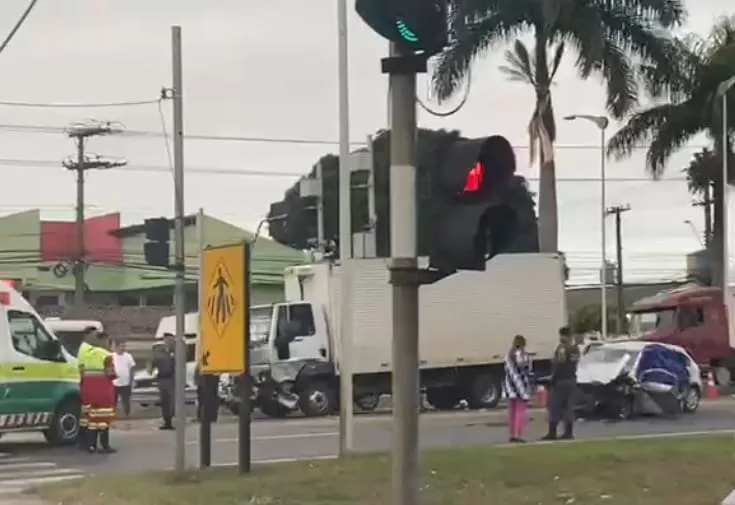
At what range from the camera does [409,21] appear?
6020mm

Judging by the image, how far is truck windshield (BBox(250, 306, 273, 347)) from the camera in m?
30.1

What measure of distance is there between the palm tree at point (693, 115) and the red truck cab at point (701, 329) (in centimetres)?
337

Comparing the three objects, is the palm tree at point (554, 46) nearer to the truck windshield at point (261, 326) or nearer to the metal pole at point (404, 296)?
the truck windshield at point (261, 326)

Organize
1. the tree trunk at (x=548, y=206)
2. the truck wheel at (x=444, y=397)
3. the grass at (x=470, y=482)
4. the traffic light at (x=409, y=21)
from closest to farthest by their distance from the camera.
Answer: the traffic light at (x=409, y=21)
the grass at (x=470, y=482)
the truck wheel at (x=444, y=397)
the tree trunk at (x=548, y=206)

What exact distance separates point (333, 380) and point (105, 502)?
1724 cm

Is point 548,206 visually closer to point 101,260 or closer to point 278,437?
point 278,437

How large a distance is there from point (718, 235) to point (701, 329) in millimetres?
5066

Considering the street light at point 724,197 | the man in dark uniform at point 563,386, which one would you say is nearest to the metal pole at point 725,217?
the street light at point 724,197

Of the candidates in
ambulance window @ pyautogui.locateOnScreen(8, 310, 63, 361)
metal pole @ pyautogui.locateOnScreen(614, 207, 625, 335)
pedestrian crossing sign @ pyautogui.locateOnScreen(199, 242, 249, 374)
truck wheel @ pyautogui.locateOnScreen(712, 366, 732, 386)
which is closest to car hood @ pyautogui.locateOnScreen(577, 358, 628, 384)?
ambulance window @ pyautogui.locateOnScreen(8, 310, 63, 361)

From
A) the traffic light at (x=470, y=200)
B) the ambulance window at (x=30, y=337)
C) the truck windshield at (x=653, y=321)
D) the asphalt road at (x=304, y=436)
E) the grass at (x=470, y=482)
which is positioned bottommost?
the asphalt road at (x=304, y=436)

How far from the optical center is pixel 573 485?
43.1ft

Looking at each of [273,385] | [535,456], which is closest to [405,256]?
[535,456]

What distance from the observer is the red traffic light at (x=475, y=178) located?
612 cm

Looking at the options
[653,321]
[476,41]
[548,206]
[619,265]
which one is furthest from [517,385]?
[619,265]
